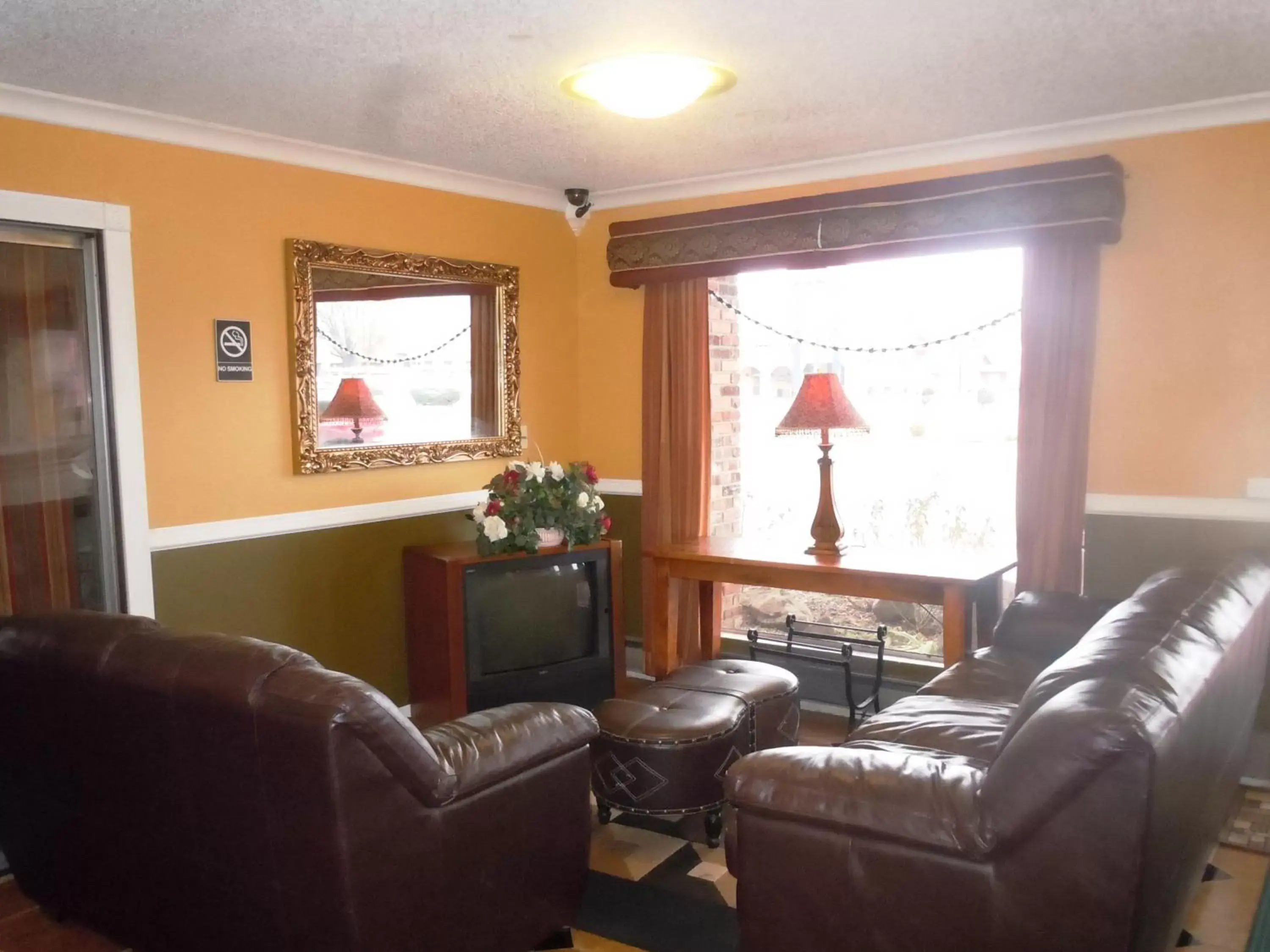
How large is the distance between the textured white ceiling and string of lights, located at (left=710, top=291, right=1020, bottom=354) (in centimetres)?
75

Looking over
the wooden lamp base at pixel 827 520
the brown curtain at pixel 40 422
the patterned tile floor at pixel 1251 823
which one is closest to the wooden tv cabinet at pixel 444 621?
the wooden lamp base at pixel 827 520

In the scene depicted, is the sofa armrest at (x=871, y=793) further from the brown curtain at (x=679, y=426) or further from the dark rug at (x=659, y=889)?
the brown curtain at (x=679, y=426)

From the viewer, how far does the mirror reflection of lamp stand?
13.6 ft

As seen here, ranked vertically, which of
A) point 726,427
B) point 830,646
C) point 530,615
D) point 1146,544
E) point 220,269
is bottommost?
point 830,646

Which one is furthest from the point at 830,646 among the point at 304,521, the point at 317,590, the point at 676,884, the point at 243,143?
the point at 243,143

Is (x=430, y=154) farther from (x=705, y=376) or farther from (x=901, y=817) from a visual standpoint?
(x=901, y=817)

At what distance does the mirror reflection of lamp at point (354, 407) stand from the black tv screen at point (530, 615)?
0.79m

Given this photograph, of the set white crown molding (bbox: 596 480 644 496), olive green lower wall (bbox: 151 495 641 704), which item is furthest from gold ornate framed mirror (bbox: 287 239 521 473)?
white crown molding (bbox: 596 480 644 496)

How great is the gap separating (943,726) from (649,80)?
203 cm

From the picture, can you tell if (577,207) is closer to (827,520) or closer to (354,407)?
(354,407)

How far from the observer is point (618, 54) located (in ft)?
9.46

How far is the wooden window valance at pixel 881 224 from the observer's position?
12.1 ft

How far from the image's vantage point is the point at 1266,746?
3611 mm

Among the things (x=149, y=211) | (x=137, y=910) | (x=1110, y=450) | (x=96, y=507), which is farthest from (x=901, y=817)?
(x=149, y=211)
